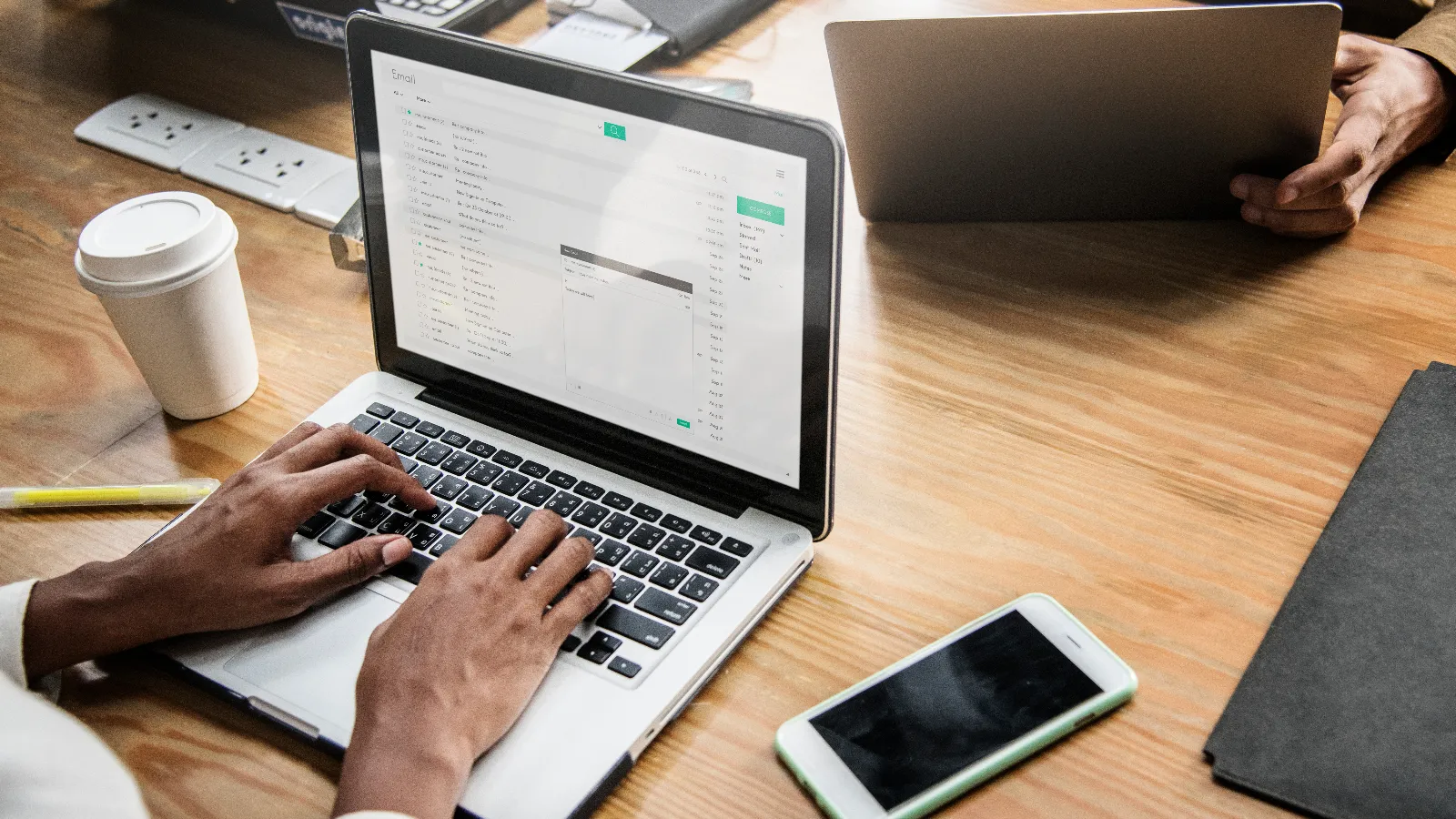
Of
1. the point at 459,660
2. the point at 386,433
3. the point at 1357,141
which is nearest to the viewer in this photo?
the point at 459,660

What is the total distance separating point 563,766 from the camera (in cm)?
65

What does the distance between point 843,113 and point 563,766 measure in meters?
0.59

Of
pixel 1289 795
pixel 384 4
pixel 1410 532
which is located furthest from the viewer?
pixel 384 4

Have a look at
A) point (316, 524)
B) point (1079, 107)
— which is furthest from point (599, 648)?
point (1079, 107)

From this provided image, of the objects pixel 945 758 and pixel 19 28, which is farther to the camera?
pixel 19 28

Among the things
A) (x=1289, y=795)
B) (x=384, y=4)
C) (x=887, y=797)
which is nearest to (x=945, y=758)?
(x=887, y=797)

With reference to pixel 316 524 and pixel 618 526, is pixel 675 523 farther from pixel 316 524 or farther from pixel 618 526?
pixel 316 524

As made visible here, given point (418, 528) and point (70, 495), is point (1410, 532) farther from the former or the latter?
point (70, 495)

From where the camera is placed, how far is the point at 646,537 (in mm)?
772

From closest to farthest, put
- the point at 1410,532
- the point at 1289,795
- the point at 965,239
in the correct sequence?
1. the point at 1289,795
2. the point at 1410,532
3. the point at 965,239

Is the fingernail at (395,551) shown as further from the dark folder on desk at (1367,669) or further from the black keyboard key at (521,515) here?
the dark folder on desk at (1367,669)

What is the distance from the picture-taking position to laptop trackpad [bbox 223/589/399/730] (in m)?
0.70

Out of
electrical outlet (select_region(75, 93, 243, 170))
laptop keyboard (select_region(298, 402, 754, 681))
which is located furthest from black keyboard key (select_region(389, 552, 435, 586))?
electrical outlet (select_region(75, 93, 243, 170))

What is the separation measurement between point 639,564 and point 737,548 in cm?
6
